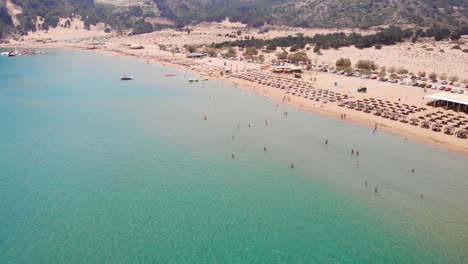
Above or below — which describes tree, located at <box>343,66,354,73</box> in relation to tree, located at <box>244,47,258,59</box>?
below

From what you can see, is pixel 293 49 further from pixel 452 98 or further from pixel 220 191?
pixel 220 191

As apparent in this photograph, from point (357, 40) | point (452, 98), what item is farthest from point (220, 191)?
point (357, 40)

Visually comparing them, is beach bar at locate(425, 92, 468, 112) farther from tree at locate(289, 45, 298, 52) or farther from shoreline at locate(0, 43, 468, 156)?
tree at locate(289, 45, 298, 52)

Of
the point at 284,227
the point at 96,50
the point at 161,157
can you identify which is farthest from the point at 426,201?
the point at 96,50

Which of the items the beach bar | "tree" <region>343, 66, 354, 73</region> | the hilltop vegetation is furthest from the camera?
the hilltop vegetation

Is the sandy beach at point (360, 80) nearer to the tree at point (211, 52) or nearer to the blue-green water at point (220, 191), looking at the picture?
the blue-green water at point (220, 191)

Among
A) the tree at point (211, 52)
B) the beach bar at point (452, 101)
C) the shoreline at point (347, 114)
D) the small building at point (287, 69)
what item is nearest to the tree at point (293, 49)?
the tree at point (211, 52)

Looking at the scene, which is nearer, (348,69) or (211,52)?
(348,69)

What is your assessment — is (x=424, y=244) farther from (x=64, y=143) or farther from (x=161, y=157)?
(x=64, y=143)

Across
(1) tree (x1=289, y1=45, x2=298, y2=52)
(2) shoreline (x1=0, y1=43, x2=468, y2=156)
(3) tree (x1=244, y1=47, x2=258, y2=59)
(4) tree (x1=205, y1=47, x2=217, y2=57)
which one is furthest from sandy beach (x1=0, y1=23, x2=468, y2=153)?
(1) tree (x1=289, y1=45, x2=298, y2=52)
